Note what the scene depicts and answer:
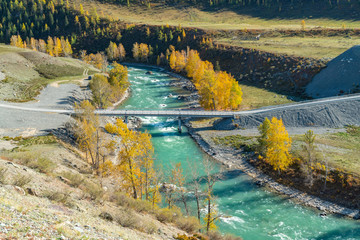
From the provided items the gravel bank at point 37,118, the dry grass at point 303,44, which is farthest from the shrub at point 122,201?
the dry grass at point 303,44

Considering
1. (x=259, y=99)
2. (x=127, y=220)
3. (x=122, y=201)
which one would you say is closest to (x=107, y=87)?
(x=259, y=99)

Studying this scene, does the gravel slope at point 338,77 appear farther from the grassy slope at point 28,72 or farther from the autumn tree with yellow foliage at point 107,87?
the grassy slope at point 28,72

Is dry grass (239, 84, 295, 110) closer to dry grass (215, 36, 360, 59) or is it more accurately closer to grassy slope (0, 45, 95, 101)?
dry grass (215, 36, 360, 59)

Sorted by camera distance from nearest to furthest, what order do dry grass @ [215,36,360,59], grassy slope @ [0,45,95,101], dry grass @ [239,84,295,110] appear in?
1. grassy slope @ [0,45,95,101]
2. dry grass @ [239,84,295,110]
3. dry grass @ [215,36,360,59]

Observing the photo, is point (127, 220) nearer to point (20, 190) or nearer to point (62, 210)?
point (62, 210)

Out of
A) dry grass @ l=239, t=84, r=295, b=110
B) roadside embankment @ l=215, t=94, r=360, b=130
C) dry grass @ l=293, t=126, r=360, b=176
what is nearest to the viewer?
dry grass @ l=293, t=126, r=360, b=176

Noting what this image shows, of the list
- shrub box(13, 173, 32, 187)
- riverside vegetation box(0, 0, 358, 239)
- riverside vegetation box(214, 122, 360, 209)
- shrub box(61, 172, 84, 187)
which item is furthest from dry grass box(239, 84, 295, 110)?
shrub box(13, 173, 32, 187)

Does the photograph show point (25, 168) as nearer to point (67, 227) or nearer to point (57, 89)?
point (67, 227)
